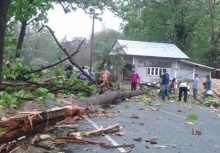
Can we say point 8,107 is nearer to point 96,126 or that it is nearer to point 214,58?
point 96,126

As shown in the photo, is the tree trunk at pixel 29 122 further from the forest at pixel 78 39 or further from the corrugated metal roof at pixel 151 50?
the corrugated metal roof at pixel 151 50

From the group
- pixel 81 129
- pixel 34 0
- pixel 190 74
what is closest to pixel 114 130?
pixel 81 129

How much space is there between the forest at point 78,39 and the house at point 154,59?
118 inches

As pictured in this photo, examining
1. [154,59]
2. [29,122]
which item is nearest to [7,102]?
[29,122]

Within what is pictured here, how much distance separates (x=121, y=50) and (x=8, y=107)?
3047 centimetres

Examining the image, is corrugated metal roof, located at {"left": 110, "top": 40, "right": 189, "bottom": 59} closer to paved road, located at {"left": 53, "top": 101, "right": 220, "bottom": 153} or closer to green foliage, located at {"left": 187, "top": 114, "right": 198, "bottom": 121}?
green foliage, located at {"left": 187, "top": 114, "right": 198, "bottom": 121}

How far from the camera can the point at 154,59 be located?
39625 millimetres

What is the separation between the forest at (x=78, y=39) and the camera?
32.7 ft

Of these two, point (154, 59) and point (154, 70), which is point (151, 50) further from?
point (154, 70)

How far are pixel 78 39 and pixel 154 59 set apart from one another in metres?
29.6

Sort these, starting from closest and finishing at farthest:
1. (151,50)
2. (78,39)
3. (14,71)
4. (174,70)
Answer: (14,71)
(151,50)
(174,70)
(78,39)

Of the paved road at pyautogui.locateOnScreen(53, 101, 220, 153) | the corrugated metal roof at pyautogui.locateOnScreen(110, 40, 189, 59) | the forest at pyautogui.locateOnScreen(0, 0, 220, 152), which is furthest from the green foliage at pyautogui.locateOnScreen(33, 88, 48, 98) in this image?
the corrugated metal roof at pyautogui.locateOnScreen(110, 40, 189, 59)

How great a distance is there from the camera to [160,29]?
44438mm

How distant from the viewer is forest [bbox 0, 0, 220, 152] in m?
9.97
